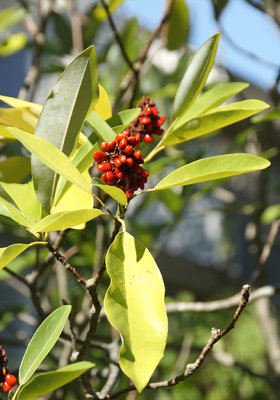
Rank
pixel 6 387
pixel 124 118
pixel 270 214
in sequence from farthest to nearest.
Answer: pixel 270 214, pixel 124 118, pixel 6 387

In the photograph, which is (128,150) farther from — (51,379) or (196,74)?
(51,379)

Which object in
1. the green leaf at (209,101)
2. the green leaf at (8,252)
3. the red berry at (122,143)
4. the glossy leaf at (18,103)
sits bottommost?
the green leaf at (209,101)

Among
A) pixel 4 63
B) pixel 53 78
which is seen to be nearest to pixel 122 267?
pixel 53 78

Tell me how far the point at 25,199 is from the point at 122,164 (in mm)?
185

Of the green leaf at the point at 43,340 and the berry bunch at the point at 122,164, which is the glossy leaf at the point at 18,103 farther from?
the green leaf at the point at 43,340

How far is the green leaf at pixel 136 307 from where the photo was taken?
1.66ft

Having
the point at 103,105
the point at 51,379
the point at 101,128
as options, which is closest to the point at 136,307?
the point at 51,379

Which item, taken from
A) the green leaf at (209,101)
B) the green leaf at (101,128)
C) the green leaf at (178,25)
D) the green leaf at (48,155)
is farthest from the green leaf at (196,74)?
the green leaf at (178,25)

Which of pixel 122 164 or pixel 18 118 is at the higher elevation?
pixel 18 118

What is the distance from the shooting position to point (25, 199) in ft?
2.37

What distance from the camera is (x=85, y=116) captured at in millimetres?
643

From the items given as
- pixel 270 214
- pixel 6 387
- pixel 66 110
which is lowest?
pixel 270 214

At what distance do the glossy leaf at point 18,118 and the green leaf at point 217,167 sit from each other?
0.28m

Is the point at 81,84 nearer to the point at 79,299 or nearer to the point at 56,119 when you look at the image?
the point at 56,119
